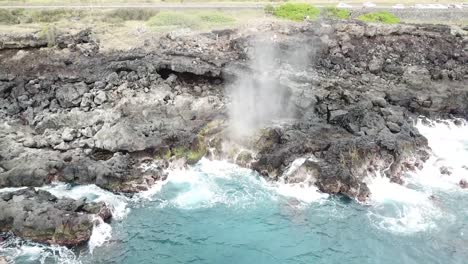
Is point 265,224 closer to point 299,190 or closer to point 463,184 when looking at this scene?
point 299,190

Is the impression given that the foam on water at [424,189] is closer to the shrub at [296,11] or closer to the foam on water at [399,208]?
the foam on water at [399,208]

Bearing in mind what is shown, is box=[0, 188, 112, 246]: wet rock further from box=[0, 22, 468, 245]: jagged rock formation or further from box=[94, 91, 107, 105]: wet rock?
box=[94, 91, 107, 105]: wet rock

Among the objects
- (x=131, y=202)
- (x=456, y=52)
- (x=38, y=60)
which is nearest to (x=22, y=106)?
(x=38, y=60)

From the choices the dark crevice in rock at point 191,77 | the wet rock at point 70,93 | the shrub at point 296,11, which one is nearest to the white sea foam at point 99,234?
the wet rock at point 70,93

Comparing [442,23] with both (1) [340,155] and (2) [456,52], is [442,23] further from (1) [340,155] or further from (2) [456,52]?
(1) [340,155]

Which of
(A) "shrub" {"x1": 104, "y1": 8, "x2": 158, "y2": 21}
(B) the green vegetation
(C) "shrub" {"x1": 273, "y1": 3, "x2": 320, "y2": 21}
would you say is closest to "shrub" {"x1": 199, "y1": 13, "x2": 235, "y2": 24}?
(B) the green vegetation

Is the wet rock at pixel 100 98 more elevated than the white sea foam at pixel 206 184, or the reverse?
the wet rock at pixel 100 98
